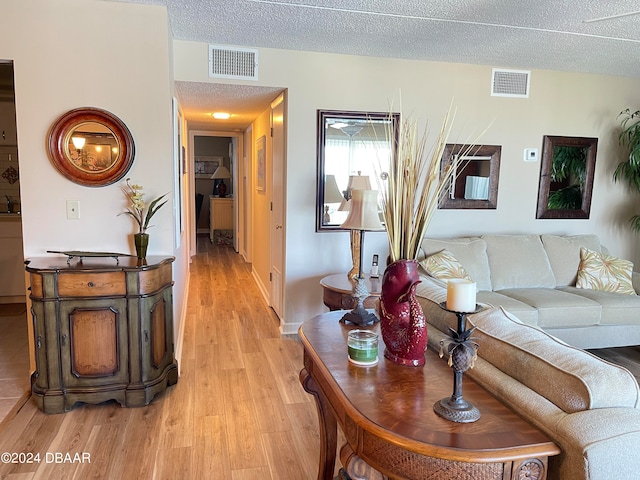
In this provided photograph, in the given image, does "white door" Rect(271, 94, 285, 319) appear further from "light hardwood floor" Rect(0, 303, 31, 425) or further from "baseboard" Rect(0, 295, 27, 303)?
"baseboard" Rect(0, 295, 27, 303)

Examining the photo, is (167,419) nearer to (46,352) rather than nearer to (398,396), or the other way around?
(46,352)

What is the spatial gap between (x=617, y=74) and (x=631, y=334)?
8.15 ft

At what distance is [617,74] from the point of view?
4.36 metres

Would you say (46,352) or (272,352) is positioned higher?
(46,352)

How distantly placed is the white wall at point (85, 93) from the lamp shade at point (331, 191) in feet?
4.71

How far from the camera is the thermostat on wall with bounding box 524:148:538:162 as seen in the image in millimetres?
4336

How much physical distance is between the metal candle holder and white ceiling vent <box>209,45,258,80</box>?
3.04 meters

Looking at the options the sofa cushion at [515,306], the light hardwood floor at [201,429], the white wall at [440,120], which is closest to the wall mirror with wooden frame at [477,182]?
the white wall at [440,120]

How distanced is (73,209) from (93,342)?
33.7 inches

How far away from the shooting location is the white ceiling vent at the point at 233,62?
11.8 feet

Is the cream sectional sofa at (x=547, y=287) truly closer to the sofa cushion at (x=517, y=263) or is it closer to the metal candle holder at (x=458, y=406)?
the sofa cushion at (x=517, y=263)

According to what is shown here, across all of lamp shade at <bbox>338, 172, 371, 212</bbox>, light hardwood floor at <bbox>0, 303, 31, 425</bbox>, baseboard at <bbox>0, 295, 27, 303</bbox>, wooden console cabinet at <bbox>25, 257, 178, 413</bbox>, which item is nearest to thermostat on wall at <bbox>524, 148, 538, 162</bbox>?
lamp shade at <bbox>338, 172, 371, 212</bbox>

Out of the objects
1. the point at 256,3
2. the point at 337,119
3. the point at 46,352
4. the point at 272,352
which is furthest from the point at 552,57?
the point at 46,352

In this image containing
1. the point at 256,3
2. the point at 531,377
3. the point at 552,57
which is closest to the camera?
the point at 531,377
